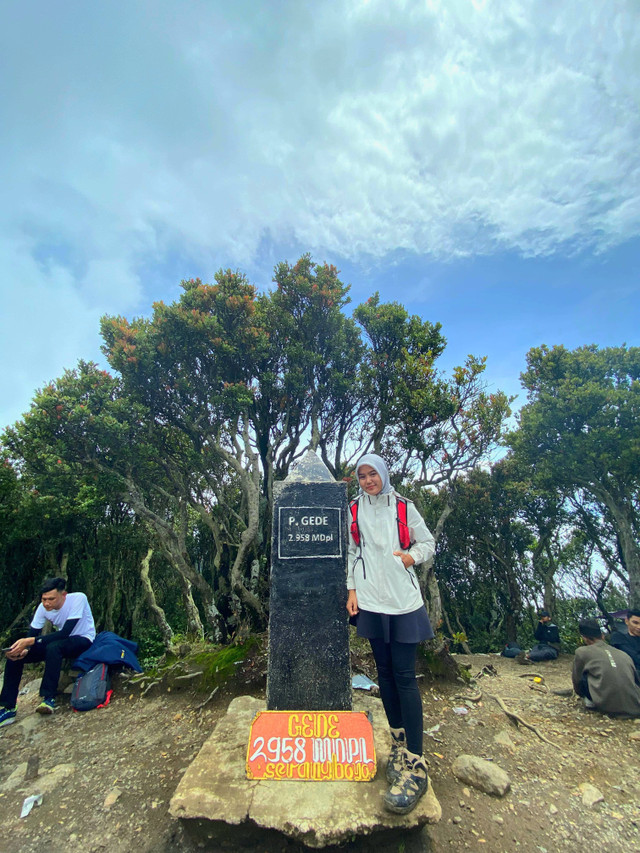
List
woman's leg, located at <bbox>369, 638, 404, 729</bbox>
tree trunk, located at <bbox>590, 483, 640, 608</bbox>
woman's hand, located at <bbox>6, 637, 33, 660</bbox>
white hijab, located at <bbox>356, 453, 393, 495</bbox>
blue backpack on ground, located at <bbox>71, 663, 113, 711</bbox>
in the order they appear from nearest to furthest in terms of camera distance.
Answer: woman's leg, located at <bbox>369, 638, 404, 729</bbox> < white hijab, located at <bbox>356, 453, 393, 495</bbox> < woman's hand, located at <bbox>6, 637, 33, 660</bbox> < blue backpack on ground, located at <bbox>71, 663, 113, 711</bbox> < tree trunk, located at <bbox>590, 483, 640, 608</bbox>

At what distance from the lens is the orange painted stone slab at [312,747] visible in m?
2.86

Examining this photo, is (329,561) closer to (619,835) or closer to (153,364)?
(619,835)

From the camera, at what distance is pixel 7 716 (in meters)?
4.71

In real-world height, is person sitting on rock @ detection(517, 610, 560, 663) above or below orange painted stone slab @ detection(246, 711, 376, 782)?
below

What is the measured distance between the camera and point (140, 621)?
17516 mm

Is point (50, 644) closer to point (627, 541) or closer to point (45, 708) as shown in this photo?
point (45, 708)

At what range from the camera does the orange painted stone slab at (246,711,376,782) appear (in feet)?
9.37

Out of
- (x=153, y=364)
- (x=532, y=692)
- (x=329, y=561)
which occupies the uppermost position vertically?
(x=153, y=364)

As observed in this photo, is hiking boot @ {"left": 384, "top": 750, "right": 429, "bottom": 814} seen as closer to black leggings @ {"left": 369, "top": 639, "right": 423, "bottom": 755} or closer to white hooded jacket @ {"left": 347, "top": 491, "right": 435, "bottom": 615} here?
black leggings @ {"left": 369, "top": 639, "right": 423, "bottom": 755}

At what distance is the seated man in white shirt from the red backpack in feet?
12.3

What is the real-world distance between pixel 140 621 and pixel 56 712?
14.4 meters

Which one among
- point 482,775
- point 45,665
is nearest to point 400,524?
point 482,775

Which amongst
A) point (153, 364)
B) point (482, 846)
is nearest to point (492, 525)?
point (153, 364)

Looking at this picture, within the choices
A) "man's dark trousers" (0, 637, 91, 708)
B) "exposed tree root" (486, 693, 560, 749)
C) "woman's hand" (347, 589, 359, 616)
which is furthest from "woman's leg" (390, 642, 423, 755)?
"man's dark trousers" (0, 637, 91, 708)
